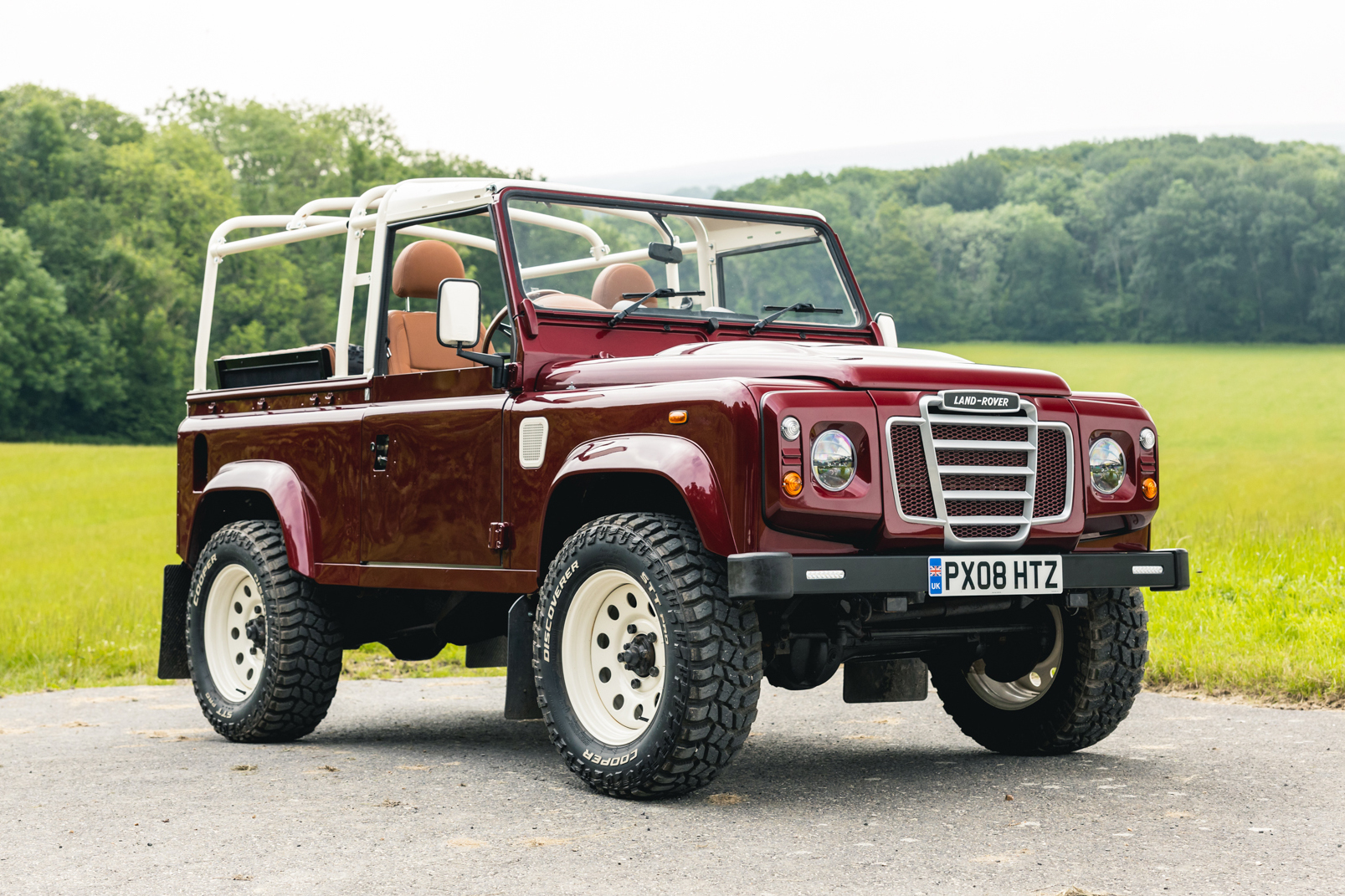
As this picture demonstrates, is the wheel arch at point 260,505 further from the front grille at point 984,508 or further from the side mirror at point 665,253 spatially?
the front grille at point 984,508

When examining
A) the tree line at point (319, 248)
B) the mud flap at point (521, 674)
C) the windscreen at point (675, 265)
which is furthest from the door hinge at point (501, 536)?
the tree line at point (319, 248)

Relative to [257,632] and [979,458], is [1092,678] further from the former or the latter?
[257,632]

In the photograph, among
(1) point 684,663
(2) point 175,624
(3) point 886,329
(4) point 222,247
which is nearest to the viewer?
(1) point 684,663

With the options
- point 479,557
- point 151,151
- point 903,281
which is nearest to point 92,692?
point 479,557

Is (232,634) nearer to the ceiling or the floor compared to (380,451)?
nearer to the floor

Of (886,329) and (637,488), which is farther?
(886,329)

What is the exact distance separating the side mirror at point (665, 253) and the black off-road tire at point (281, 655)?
92.4 inches

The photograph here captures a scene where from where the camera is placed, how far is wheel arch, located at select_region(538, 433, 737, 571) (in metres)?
5.48

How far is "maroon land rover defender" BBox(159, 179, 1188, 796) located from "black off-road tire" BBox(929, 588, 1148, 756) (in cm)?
1

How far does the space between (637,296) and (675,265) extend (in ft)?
0.92

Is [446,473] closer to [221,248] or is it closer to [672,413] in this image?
[672,413]

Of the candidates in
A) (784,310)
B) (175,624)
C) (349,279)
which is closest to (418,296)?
(349,279)

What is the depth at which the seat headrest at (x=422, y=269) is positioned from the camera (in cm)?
730

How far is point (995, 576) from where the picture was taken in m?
5.68
